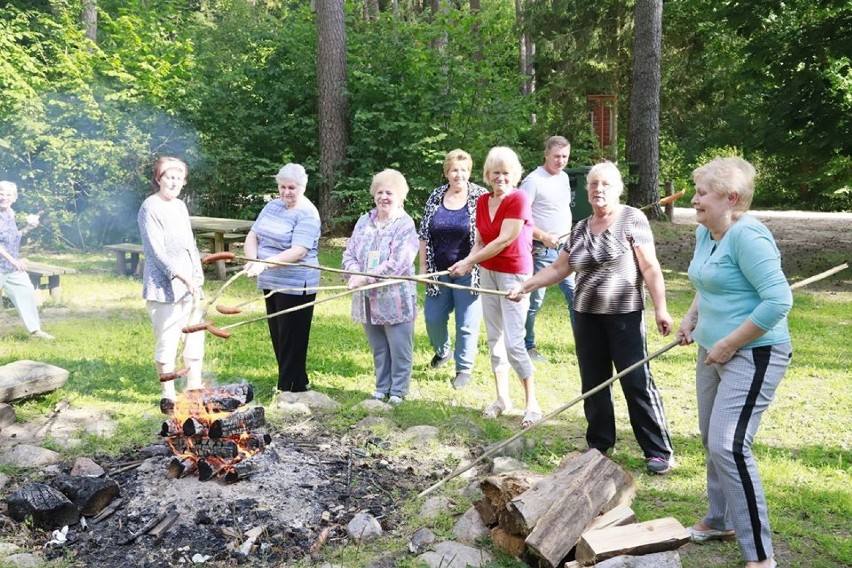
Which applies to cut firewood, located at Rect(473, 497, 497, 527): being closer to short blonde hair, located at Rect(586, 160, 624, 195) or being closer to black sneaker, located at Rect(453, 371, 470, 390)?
short blonde hair, located at Rect(586, 160, 624, 195)

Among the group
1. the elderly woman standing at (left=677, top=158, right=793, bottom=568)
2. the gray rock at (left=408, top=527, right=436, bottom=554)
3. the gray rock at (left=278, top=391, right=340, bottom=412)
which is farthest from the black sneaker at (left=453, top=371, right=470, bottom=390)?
the elderly woman standing at (left=677, top=158, right=793, bottom=568)

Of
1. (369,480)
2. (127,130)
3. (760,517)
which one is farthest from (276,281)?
(127,130)

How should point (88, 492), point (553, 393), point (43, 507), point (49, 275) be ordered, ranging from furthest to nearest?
point (49, 275) < point (553, 393) < point (88, 492) < point (43, 507)

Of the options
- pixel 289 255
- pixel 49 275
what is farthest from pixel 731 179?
pixel 49 275

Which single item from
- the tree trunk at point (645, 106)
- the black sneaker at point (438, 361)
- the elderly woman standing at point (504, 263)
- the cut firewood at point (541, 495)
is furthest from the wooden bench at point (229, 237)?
the cut firewood at point (541, 495)

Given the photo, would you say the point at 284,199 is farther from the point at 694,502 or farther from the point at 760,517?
the point at 760,517

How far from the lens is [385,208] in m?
6.01

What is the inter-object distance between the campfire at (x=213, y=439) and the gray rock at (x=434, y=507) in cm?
94

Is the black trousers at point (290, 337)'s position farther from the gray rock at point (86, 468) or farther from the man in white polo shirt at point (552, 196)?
the man in white polo shirt at point (552, 196)

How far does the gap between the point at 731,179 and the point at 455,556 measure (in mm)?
1996

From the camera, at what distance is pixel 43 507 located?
13.5 feet

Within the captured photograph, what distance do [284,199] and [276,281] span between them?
1.95 ft

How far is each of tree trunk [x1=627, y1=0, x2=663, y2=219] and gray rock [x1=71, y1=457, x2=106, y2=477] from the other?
1327 cm

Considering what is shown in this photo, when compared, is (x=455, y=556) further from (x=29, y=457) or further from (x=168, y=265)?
(x=168, y=265)
